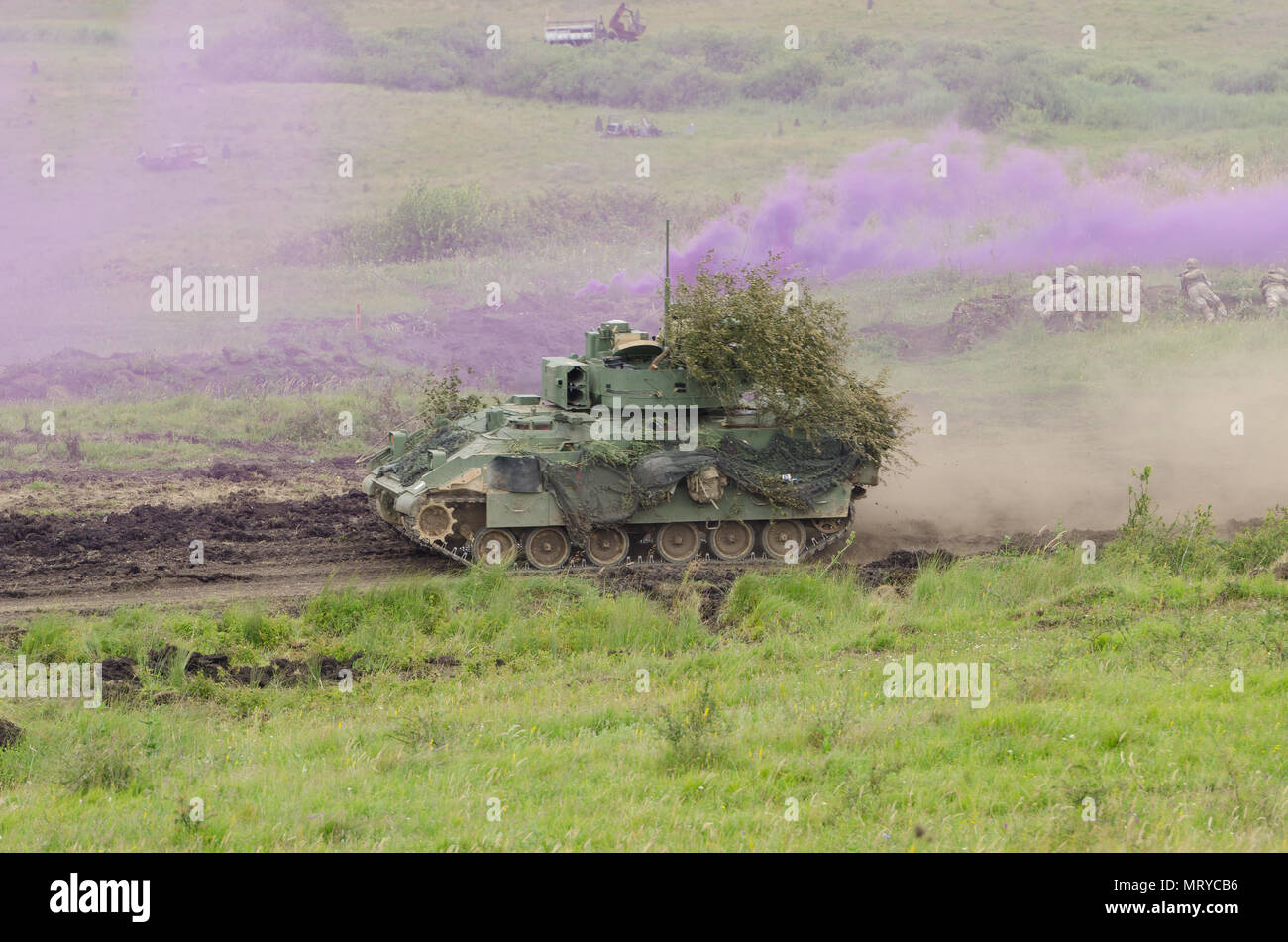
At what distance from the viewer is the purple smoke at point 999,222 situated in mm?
39344

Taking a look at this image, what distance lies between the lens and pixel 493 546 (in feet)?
58.2

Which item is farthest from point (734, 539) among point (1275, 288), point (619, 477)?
point (1275, 288)

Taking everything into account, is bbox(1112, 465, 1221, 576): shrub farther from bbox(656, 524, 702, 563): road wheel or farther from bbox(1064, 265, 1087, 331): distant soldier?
bbox(1064, 265, 1087, 331): distant soldier

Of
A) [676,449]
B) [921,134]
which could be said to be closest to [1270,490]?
[676,449]

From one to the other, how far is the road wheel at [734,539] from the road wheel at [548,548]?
2.16 meters

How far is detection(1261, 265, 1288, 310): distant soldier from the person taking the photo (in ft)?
112

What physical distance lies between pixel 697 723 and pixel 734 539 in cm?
898

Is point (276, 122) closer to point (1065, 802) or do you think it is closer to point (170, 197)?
point (170, 197)

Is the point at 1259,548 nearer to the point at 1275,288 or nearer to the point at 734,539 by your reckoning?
the point at 734,539

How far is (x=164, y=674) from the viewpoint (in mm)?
13195

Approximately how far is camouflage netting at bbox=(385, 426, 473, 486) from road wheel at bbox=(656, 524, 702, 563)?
305cm

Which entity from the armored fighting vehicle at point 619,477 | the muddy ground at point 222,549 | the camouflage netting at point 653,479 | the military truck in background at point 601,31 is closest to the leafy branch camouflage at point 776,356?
the armored fighting vehicle at point 619,477

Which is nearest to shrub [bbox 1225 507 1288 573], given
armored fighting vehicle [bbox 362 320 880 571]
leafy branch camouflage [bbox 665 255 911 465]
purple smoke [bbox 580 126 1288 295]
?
leafy branch camouflage [bbox 665 255 911 465]

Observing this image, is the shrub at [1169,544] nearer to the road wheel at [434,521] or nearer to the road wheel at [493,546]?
the road wheel at [493,546]
